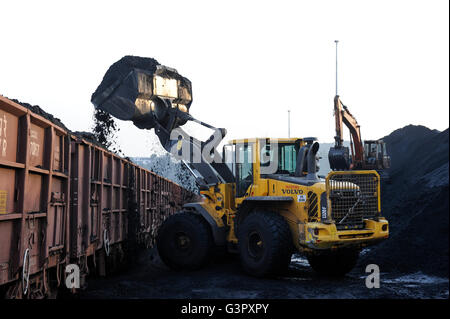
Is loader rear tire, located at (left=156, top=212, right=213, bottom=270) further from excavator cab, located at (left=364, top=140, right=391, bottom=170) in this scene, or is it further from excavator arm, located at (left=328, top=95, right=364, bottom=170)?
excavator cab, located at (left=364, top=140, right=391, bottom=170)

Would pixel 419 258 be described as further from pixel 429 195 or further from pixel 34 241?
pixel 34 241

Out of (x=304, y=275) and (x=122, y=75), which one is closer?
(x=304, y=275)

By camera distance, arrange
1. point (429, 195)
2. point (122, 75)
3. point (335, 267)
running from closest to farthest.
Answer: point (335, 267) → point (122, 75) → point (429, 195)

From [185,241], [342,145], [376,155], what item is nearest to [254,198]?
[185,241]

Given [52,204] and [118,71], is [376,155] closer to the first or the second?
[118,71]

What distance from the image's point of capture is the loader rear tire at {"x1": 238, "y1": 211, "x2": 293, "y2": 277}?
8.64 metres

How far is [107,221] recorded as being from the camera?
8.82 m

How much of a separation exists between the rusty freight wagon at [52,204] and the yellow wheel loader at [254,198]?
4.08 feet

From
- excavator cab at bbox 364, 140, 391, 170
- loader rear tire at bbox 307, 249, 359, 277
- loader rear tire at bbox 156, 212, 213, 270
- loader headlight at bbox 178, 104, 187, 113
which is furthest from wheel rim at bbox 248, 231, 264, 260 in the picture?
excavator cab at bbox 364, 140, 391, 170

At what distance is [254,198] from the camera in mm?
9219

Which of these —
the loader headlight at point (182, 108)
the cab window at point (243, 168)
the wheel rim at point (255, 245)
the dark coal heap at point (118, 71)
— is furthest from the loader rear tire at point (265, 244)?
the dark coal heap at point (118, 71)

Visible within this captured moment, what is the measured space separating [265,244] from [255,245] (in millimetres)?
462
